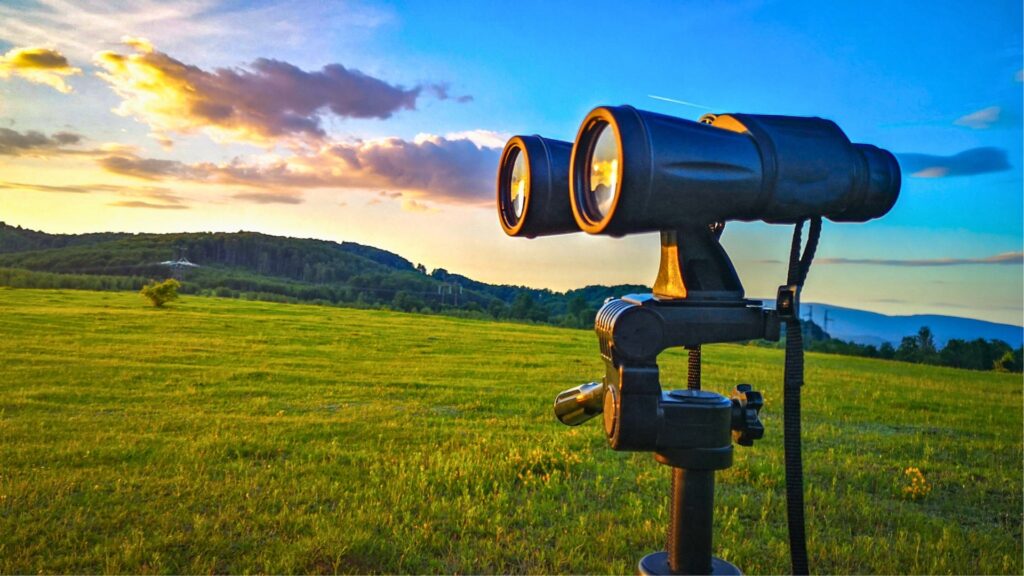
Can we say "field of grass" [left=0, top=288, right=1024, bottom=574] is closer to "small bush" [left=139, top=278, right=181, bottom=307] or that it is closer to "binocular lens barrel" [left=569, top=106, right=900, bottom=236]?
"binocular lens barrel" [left=569, top=106, right=900, bottom=236]

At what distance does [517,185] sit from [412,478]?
4.11 meters

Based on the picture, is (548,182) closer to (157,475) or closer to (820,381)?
(157,475)

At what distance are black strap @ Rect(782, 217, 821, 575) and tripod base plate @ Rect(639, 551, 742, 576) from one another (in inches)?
7.9

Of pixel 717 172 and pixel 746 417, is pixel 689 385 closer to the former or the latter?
pixel 746 417

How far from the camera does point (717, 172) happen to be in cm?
202

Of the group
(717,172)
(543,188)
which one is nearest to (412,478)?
(543,188)

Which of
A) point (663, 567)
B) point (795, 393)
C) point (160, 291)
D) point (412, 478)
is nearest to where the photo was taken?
point (795, 393)

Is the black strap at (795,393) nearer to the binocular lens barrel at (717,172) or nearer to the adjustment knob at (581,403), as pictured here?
the binocular lens barrel at (717,172)

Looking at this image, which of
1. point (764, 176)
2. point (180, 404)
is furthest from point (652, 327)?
point (180, 404)

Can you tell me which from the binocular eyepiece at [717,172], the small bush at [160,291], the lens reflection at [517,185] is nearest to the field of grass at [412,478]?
the lens reflection at [517,185]

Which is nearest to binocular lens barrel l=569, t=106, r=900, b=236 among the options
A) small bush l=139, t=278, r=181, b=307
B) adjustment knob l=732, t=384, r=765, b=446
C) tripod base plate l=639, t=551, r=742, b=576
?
adjustment knob l=732, t=384, r=765, b=446

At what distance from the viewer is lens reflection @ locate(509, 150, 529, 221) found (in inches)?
101

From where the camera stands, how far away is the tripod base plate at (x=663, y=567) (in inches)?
88.2

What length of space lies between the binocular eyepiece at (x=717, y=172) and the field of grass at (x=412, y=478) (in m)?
3.09
